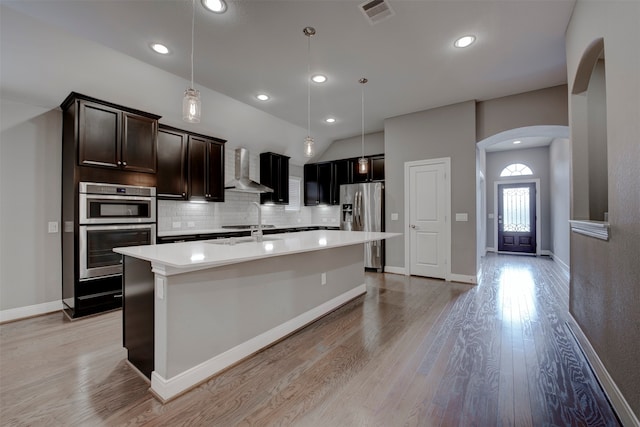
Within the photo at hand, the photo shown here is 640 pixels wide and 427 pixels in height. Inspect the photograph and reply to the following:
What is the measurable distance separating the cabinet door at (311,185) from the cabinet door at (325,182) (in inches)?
3.6

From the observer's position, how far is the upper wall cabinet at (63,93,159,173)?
3.03 m

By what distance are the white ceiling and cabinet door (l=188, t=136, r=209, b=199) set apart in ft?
3.22

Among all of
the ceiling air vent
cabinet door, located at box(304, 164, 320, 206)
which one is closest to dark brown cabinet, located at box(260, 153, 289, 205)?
cabinet door, located at box(304, 164, 320, 206)

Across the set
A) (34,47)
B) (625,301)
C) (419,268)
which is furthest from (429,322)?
(34,47)

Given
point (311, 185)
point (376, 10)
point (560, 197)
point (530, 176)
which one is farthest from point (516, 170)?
point (376, 10)

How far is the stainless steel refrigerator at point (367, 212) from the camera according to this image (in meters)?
5.38

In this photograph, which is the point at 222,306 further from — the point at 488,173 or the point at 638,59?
the point at 488,173

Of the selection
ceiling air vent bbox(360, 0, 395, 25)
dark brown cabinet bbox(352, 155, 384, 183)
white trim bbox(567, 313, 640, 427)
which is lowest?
white trim bbox(567, 313, 640, 427)

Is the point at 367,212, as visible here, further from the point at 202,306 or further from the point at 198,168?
the point at 202,306

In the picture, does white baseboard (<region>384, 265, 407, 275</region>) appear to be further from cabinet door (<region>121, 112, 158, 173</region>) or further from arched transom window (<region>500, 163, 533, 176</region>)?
arched transom window (<region>500, 163, 533, 176</region>)

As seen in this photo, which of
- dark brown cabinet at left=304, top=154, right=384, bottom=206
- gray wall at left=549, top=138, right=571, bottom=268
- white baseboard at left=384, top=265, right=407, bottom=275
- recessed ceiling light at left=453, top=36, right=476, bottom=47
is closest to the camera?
recessed ceiling light at left=453, top=36, right=476, bottom=47

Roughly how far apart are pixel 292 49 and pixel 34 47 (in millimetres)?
2480

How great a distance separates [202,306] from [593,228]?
2.87 m

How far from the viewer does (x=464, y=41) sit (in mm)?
2918
